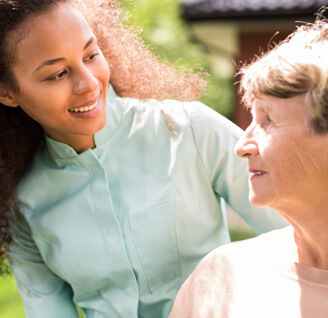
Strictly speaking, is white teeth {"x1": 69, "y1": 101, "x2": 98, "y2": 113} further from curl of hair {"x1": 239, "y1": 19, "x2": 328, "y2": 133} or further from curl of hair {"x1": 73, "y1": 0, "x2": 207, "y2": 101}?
curl of hair {"x1": 239, "y1": 19, "x2": 328, "y2": 133}

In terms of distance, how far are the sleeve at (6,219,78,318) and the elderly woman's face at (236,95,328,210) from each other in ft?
4.33

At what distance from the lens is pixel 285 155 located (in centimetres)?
198

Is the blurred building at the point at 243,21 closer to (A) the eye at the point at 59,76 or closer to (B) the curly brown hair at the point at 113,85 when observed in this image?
(B) the curly brown hair at the point at 113,85

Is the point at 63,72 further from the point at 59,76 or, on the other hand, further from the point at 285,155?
the point at 285,155

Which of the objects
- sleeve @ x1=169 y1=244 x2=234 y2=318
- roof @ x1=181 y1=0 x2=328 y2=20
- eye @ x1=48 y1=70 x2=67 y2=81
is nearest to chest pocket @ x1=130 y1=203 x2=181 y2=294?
sleeve @ x1=169 y1=244 x2=234 y2=318

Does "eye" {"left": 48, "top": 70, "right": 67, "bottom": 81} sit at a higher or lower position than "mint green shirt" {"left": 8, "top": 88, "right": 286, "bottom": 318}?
higher

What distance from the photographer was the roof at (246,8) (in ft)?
29.3

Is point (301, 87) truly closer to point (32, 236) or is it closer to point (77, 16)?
point (77, 16)

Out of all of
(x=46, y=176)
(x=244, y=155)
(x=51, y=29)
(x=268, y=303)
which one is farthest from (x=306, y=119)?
(x=46, y=176)

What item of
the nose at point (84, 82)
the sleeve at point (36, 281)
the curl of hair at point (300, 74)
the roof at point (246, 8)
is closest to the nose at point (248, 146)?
the curl of hair at point (300, 74)

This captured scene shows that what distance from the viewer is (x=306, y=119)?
1.93 meters

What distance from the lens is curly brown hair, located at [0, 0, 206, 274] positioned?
2.97m

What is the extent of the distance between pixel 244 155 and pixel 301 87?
33 cm

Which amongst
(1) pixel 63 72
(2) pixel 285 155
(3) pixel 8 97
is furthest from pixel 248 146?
(3) pixel 8 97
